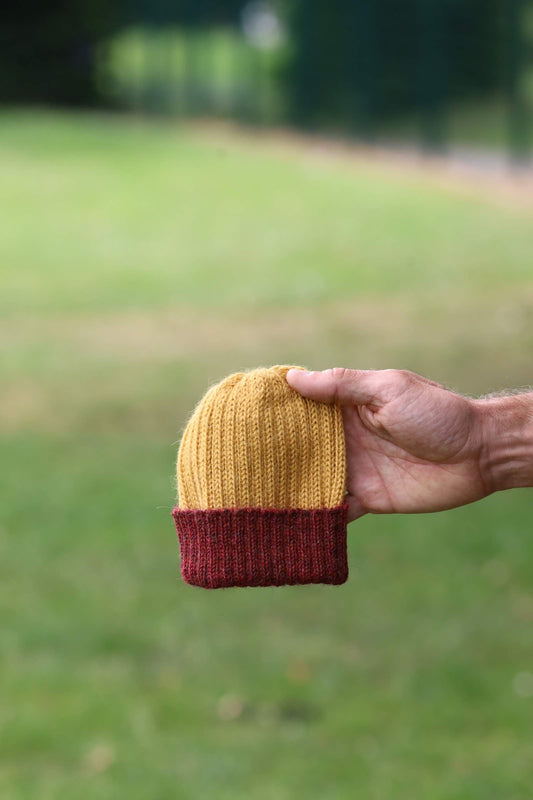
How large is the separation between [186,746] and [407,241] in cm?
808

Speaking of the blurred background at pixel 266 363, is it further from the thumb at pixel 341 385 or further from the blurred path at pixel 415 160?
the thumb at pixel 341 385

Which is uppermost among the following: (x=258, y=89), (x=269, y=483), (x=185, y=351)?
(x=258, y=89)

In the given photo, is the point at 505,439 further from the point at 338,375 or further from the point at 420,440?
the point at 338,375

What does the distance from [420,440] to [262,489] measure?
0.31 m

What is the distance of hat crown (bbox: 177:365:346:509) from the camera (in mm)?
2273

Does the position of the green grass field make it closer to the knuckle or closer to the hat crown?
the hat crown

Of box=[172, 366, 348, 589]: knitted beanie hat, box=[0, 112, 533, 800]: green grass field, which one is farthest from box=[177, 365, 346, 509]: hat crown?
box=[0, 112, 533, 800]: green grass field

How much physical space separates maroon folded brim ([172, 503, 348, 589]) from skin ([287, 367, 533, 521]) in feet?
0.41

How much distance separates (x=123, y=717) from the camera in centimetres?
410

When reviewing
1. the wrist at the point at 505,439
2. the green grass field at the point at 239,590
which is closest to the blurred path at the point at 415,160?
the green grass field at the point at 239,590

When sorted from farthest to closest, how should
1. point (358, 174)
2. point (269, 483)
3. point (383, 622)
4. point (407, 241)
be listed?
point (358, 174)
point (407, 241)
point (383, 622)
point (269, 483)

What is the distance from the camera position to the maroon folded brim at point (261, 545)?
7.41 feet

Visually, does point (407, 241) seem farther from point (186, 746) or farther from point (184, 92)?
point (184, 92)

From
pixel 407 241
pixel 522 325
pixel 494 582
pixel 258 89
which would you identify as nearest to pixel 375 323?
pixel 522 325
